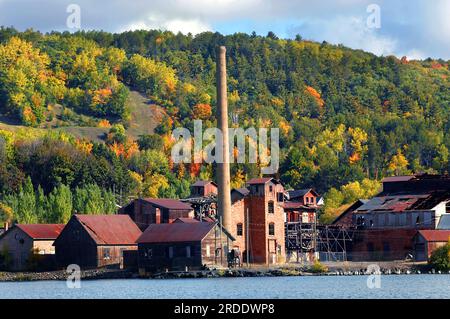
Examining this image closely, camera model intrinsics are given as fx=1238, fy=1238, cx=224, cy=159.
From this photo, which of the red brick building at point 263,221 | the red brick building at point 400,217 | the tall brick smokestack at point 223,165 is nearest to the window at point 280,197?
the red brick building at point 263,221

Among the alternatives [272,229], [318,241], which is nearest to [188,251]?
[272,229]

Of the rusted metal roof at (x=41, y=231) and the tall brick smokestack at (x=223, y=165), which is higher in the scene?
the tall brick smokestack at (x=223, y=165)

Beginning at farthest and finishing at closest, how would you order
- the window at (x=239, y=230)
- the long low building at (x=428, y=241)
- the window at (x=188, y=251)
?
the window at (x=239, y=230) < the long low building at (x=428, y=241) < the window at (x=188, y=251)

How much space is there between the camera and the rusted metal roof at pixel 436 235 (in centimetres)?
10169

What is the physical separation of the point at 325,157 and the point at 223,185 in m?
71.8

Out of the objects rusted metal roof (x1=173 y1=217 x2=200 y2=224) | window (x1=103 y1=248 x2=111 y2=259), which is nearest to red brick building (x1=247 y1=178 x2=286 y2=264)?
rusted metal roof (x1=173 y1=217 x2=200 y2=224)

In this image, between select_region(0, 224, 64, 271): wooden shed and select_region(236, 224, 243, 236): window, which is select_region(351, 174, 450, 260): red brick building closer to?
select_region(236, 224, 243, 236): window

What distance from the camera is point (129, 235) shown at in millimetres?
102688

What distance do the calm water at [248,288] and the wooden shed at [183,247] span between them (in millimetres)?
7689

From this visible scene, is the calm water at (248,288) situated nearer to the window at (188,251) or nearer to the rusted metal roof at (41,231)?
the window at (188,251)

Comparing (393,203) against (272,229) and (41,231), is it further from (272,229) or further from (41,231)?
(41,231)

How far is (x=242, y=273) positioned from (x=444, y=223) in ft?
78.0
